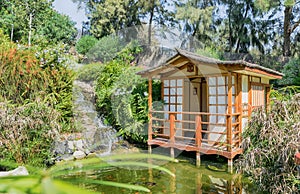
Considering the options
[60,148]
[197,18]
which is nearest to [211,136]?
[60,148]

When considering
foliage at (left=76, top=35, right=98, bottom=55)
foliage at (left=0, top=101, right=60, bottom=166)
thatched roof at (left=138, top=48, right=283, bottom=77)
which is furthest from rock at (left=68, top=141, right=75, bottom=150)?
foliage at (left=76, top=35, right=98, bottom=55)

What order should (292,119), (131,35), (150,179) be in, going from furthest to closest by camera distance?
(131,35), (150,179), (292,119)

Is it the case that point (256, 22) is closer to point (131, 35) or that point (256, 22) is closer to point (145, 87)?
point (131, 35)

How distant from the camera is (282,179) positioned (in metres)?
3.47

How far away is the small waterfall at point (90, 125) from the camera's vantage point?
25.3ft

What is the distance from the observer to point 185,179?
5.21 metres

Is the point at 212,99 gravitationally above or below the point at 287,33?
below

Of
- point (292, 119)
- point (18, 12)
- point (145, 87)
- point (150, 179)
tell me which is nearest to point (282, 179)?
point (292, 119)

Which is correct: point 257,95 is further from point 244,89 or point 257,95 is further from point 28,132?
point 28,132

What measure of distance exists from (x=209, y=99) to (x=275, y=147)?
343cm

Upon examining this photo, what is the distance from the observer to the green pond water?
4.60 m

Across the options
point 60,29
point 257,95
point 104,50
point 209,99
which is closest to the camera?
point 209,99

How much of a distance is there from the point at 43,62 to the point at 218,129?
5621mm

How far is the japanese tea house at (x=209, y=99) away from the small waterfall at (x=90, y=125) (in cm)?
140
